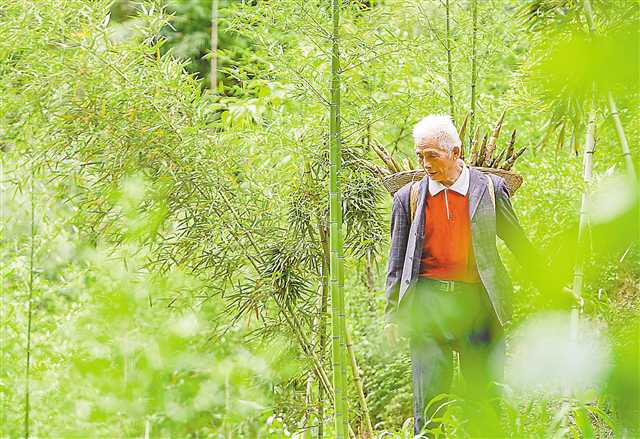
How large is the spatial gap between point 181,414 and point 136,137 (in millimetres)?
4745

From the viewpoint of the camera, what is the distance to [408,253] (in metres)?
3.29

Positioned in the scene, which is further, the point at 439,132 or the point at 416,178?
the point at 416,178

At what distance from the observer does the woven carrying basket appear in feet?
11.2

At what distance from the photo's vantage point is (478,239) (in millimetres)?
3213

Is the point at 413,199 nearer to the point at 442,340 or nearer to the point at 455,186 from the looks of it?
the point at 455,186

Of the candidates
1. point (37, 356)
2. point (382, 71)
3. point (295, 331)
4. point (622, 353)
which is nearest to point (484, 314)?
point (295, 331)

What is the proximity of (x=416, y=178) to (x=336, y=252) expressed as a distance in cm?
50

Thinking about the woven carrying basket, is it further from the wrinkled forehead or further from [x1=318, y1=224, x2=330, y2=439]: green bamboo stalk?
[x1=318, y1=224, x2=330, y2=439]: green bamboo stalk

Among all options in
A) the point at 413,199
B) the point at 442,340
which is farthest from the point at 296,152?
the point at 442,340

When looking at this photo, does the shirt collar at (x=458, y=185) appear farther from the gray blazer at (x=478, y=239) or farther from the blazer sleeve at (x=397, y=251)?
the blazer sleeve at (x=397, y=251)

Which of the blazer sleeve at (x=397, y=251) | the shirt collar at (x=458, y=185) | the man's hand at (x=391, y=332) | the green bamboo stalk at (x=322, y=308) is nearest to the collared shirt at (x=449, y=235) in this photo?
the shirt collar at (x=458, y=185)

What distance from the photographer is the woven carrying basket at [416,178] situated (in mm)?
3422

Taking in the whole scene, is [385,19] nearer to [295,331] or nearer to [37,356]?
[295,331]

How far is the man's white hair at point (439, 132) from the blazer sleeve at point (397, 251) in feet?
0.95
